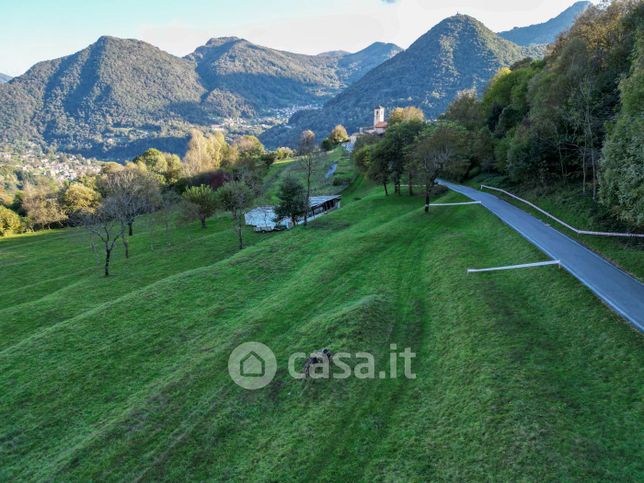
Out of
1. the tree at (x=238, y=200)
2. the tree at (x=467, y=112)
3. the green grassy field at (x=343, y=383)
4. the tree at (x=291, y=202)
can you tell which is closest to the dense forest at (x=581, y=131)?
the green grassy field at (x=343, y=383)

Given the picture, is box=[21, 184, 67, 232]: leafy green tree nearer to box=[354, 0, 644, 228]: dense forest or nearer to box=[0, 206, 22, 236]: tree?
box=[0, 206, 22, 236]: tree

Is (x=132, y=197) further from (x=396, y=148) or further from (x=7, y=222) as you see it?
(x=7, y=222)

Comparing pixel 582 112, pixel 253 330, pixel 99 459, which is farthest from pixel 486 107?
pixel 99 459

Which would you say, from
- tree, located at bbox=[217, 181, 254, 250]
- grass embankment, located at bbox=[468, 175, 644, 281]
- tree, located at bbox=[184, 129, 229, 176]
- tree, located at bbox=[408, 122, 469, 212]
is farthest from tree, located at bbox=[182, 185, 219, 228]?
grass embankment, located at bbox=[468, 175, 644, 281]

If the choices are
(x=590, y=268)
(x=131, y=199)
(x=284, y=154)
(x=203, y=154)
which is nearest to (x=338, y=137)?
(x=284, y=154)

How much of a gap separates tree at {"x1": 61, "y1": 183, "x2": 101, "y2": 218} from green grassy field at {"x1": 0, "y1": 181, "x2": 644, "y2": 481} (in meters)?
73.3

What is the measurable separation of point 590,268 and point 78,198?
109m

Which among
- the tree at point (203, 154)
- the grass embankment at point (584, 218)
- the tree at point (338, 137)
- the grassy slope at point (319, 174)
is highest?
the tree at point (338, 137)

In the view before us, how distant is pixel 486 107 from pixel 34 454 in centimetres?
8281

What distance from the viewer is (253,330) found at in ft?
76.7

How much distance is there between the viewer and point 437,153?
4725 centimetres

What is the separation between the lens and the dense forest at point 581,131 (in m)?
22.2

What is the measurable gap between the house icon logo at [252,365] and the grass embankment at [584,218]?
2165 cm

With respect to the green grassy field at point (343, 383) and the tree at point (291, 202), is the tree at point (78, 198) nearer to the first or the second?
the tree at point (291, 202)
